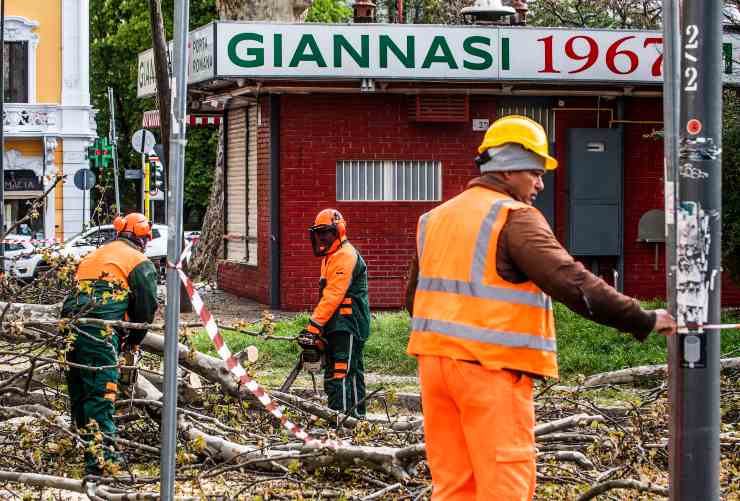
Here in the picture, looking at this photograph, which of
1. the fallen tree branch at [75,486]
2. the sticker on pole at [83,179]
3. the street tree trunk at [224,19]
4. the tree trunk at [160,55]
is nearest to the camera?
the fallen tree branch at [75,486]

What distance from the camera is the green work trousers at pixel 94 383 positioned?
8648 mm

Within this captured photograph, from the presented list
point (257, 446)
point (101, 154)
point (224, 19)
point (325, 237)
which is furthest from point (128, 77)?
point (257, 446)

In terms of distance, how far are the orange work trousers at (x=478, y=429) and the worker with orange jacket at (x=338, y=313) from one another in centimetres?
534

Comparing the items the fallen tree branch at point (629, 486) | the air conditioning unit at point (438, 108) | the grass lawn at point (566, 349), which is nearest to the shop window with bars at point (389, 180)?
the air conditioning unit at point (438, 108)

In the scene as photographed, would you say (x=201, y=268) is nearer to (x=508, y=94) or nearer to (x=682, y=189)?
(x=508, y=94)

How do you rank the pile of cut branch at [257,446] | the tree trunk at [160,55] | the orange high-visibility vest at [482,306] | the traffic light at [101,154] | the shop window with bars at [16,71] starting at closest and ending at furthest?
1. the orange high-visibility vest at [482,306]
2. the pile of cut branch at [257,446]
3. the tree trunk at [160,55]
4. the traffic light at [101,154]
5. the shop window with bars at [16,71]

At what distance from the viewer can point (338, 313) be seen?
11.1 metres

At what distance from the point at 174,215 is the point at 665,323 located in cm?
198

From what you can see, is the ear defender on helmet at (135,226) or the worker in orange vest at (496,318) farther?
the ear defender on helmet at (135,226)

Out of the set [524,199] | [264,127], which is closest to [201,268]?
[264,127]

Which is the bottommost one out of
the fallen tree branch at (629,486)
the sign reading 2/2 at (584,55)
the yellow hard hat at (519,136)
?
the fallen tree branch at (629,486)

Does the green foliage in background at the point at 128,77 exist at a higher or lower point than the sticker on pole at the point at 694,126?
higher

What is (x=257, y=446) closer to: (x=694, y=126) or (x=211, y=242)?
(x=694, y=126)

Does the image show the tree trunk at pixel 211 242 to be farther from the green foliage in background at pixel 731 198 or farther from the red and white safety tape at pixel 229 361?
the red and white safety tape at pixel 229 361
